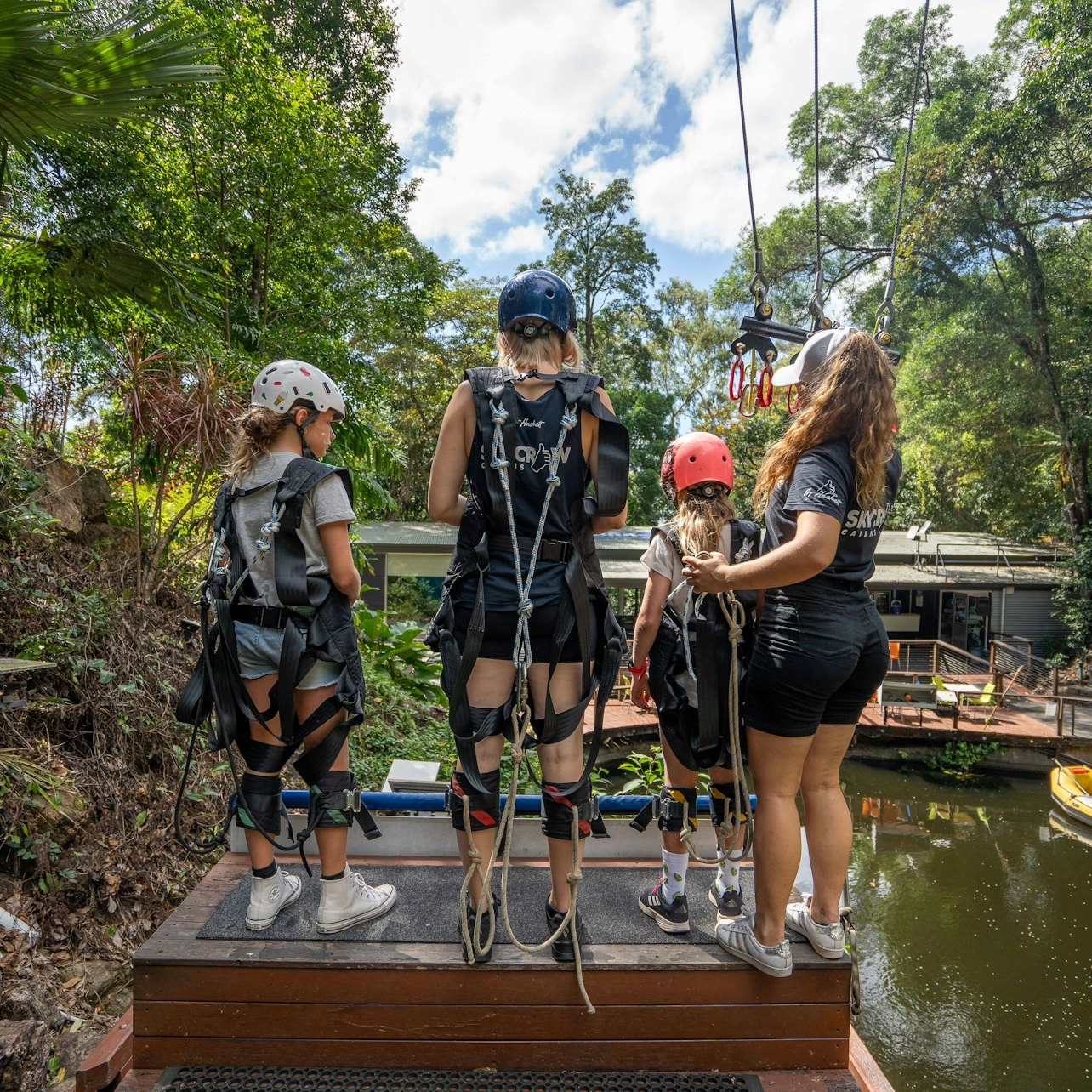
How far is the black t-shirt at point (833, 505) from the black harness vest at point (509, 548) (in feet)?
1.52

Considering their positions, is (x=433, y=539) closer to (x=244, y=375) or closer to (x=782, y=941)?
(x=244, y=375)

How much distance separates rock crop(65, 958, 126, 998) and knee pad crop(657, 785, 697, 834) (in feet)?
9.57

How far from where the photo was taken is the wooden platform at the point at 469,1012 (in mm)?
1955

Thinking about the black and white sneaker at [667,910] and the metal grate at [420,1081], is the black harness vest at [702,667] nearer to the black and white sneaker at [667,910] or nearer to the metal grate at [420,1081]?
the black and white sneaker at [667,910]

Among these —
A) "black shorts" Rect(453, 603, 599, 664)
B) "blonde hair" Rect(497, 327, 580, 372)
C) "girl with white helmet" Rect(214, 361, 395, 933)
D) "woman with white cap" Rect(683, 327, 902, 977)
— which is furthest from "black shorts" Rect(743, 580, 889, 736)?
"girl with white helmet" Rect(214, 361, 395, 933)

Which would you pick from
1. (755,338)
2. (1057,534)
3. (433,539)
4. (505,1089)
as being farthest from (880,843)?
(1057,534)

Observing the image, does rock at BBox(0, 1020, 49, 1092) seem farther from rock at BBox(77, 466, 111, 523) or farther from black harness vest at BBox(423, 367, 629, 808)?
rock at BBox(77, 466, 111, 523)

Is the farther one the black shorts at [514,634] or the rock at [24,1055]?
the rock at [24,1055]

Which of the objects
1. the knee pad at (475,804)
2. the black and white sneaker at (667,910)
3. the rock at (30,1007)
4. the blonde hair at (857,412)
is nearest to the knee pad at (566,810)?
the knee pad at (475,804)

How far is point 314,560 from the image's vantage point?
2094 mm

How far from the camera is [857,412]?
76.6 inches

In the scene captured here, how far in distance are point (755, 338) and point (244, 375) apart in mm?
4189

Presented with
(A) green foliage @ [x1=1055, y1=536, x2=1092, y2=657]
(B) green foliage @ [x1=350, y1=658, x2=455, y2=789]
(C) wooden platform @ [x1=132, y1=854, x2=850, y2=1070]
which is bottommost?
(A) green foliage @ [x1=1055, y1=536, x2=1092, y2=657]

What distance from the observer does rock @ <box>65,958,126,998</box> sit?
3.27m
